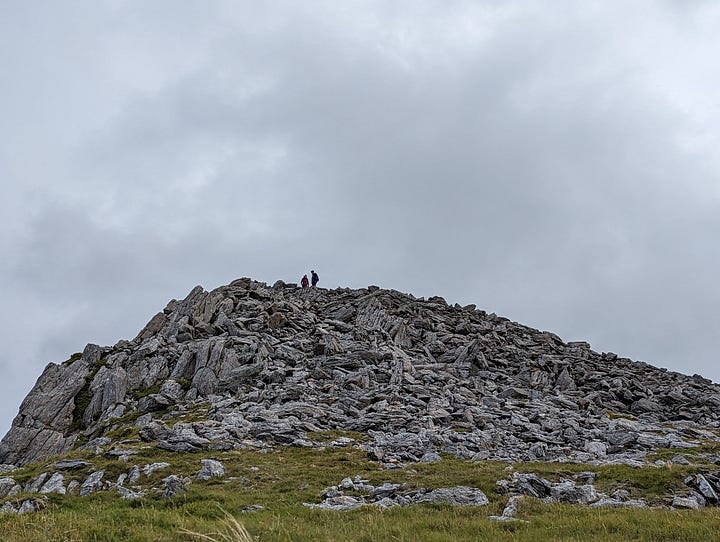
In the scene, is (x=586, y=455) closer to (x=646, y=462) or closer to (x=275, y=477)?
(x=646, y=462)

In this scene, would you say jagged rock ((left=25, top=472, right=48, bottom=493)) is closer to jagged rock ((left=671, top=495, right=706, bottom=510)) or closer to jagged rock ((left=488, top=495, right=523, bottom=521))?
jagged rock ((left=488, top=495, right=523, bottom=521))

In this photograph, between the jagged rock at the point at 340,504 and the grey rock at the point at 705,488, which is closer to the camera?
the jagged rock at the point at 340,504

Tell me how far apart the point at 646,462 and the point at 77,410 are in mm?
38563

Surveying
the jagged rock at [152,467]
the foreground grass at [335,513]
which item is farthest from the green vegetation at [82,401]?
the jagged rock at [152,467]

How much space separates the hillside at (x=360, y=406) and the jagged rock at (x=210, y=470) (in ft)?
0.47

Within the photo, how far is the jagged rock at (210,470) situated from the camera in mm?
22812

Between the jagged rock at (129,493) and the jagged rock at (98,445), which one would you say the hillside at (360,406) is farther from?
the jagged rock at (98,445)

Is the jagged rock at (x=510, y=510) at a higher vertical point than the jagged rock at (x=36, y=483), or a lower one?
higher

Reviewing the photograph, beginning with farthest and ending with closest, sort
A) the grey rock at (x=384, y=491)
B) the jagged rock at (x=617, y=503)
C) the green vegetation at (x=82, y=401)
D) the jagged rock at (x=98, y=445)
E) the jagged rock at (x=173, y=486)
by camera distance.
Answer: the green vegetation at (x=82, y=401)
the jagged rock at (x=98, y=445)
the grey rock at (x=384, y=491)
the jagged rock at (x=173, y=486)
the jagged rock at (x=617, y=503)

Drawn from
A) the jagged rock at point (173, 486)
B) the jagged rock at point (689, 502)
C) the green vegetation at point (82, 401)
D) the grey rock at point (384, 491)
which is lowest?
the jagged rock at point (173, 486)

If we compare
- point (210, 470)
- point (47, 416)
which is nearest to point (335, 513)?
point (210, 470)

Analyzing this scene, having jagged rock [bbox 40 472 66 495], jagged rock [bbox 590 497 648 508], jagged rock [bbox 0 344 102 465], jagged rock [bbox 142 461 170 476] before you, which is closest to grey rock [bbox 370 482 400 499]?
jagged rock [bbox 590 497 648 508]

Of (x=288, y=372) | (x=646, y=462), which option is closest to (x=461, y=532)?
(x=646, y=462)

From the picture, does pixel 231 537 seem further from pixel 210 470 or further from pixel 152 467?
pixel 152 467
